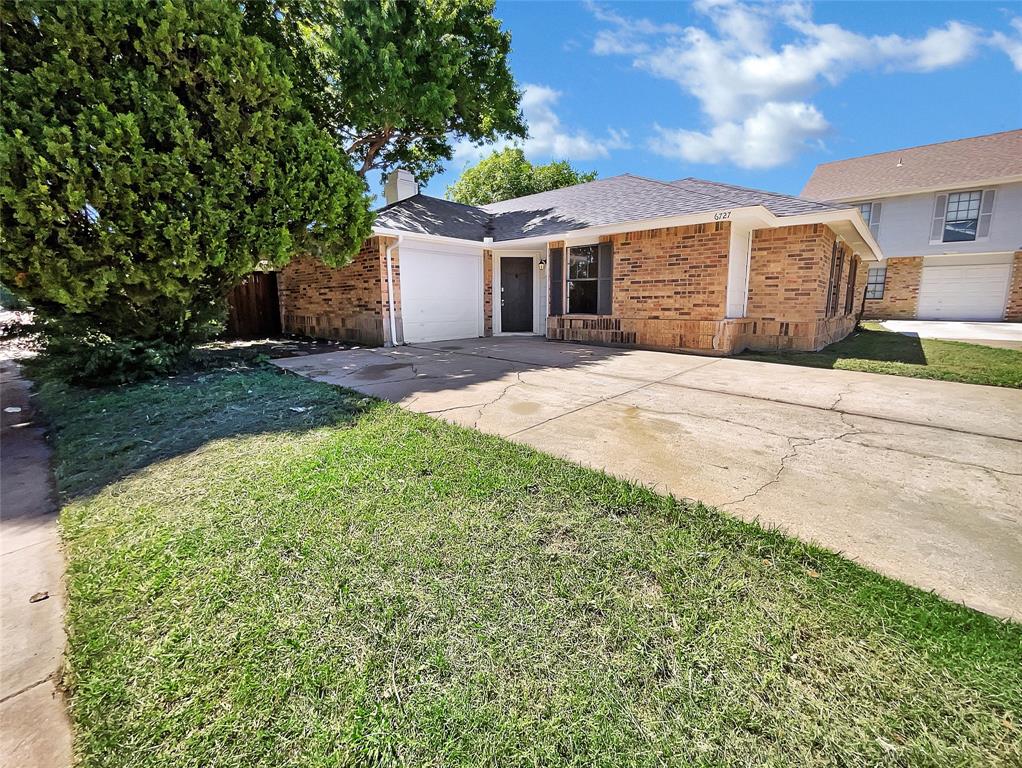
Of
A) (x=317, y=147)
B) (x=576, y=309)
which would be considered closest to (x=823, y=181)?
(x=576, y=309)

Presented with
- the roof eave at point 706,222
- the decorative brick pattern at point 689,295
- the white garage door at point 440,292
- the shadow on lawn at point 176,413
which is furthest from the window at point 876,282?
the shadow on lawn at point 176,413

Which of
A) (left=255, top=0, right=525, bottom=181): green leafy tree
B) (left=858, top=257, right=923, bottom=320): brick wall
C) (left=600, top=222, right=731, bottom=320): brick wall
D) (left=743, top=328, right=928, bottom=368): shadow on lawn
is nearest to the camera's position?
(left=743, top=328, right=928, bottom=368): shadow on lawn

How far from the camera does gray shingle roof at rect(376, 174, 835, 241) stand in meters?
8.39

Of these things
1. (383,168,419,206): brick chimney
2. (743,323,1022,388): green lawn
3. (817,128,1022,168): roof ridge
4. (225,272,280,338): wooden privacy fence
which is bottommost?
(743,323,1022,388): green lawn

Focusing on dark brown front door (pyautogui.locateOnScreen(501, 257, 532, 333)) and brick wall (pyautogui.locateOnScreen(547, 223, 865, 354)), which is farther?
dark brown front door (pyautogui.locateOnScreen(501, 257, 532, 333))

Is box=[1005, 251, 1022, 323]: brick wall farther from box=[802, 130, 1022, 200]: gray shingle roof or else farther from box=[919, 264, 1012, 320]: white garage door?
box=[802, 130, 1022, 200]: gray shingle roof

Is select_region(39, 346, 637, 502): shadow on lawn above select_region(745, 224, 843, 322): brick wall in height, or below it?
below

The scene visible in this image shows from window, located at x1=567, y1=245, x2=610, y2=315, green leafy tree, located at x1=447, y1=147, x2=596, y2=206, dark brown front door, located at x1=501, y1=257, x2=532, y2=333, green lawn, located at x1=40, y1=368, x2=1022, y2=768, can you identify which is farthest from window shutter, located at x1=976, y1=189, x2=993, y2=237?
green lawn, located at x1=40, y1=368, x2=1022, y2=768

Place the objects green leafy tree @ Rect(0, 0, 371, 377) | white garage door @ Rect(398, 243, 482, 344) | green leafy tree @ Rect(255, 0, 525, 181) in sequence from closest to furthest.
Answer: green leafy tree @ Rect(0, 0, 371, 377) → green leafy tree @ Rect(255, 0, 525, 181) → white garage door @ Rect(398, 243, 482, 344)

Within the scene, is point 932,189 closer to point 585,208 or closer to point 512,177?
point 585,208

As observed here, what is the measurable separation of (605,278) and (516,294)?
10.2 feet

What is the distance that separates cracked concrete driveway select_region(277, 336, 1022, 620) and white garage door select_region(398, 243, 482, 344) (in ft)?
11.2

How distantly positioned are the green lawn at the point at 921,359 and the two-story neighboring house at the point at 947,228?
10.2 metres

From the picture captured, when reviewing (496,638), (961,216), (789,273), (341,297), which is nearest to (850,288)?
(789,273)
